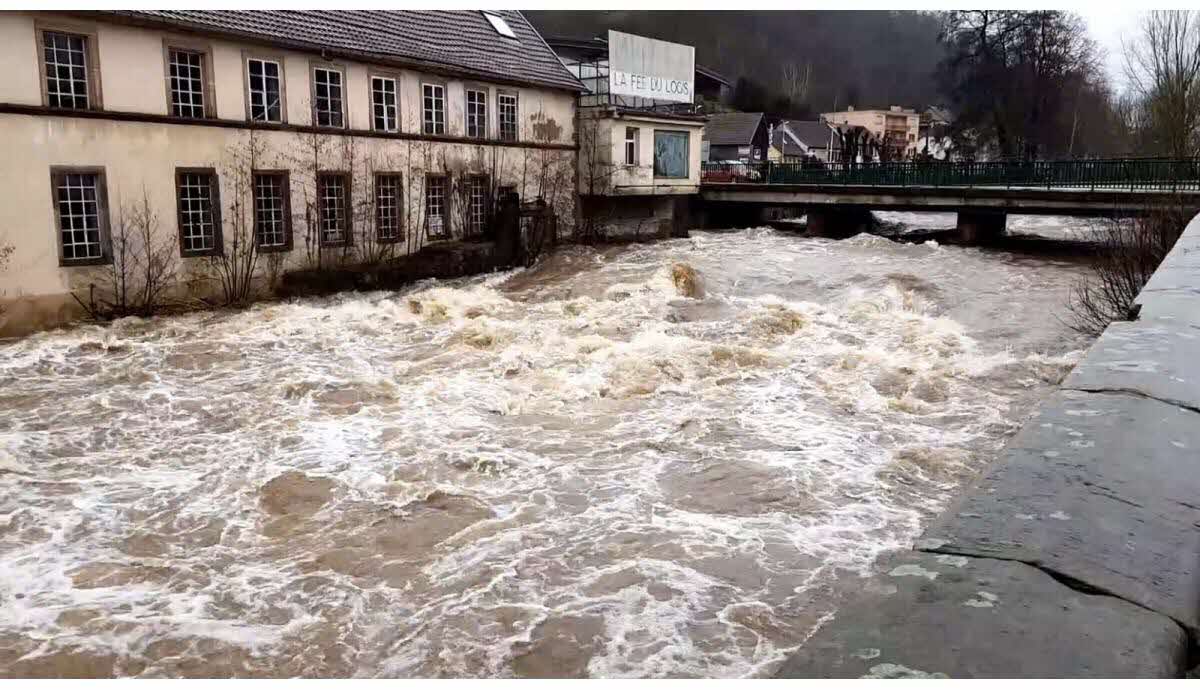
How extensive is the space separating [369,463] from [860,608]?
24.9ft

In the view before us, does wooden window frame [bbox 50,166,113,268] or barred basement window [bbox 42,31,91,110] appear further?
wooden window frame [bbox 50,166,113,268]

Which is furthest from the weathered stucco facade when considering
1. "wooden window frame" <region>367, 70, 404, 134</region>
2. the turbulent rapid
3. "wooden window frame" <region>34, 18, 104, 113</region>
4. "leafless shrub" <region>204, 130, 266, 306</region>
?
"wooden window frame" <region>34, 18, 104, 113</region>

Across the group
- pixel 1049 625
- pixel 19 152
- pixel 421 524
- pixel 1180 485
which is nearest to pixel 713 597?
pixel 421 524

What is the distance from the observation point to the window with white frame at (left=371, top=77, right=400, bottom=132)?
800 inches

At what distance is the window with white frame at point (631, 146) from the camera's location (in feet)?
90.5

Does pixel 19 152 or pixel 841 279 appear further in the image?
pixel 841 279

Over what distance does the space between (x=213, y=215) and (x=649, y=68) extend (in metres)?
15.7

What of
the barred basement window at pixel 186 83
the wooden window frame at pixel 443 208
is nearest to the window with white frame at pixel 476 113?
the wooden window frame at pixel 443 208

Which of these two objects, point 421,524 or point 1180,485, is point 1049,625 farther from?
point 421,524

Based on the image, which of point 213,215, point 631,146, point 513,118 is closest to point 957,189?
point 631,146

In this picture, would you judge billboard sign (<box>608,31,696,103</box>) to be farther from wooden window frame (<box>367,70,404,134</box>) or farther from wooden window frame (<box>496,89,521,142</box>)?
wooden window frame (<box>367,70,404,134</box>)

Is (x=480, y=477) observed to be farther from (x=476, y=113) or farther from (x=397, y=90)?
(x=476, y=113)

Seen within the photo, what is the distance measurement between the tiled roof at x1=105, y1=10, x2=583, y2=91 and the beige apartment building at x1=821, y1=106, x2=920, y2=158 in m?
53.6

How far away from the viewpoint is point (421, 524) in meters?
7.33
